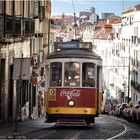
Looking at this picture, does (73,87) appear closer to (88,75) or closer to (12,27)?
(88,75)

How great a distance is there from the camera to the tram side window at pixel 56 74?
20.0 metres

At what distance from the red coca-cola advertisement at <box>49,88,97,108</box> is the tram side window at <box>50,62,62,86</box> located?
0.28 meters

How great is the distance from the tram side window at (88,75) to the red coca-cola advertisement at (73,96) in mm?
239

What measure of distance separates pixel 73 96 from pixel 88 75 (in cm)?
100

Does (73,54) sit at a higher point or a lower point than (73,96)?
higher

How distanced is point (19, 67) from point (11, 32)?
6.53 m

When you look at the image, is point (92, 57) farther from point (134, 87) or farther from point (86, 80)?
point (134, 87)

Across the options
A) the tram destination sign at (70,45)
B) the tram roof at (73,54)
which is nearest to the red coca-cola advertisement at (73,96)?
the tram roof at (73,54)

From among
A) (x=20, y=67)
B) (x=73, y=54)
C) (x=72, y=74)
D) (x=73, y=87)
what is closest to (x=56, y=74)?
(x=72, y=74)

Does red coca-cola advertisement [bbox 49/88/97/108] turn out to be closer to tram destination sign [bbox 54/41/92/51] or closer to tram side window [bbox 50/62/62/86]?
tram side window [bbox 50/62/62/86]

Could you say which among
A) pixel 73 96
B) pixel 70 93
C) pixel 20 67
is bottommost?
pixel 73 96

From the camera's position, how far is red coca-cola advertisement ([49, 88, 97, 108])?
19781 millimetres

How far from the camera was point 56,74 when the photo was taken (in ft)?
66.2

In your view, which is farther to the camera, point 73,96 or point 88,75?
point 88,75
